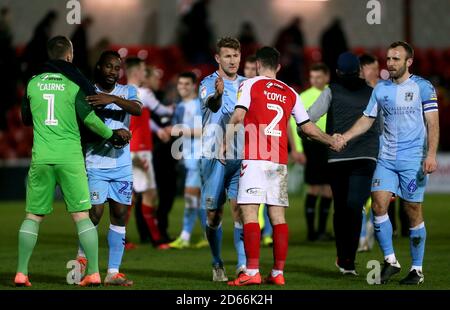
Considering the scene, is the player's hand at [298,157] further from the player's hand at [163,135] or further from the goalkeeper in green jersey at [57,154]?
the goalkeeper in green jersey at [57,154]

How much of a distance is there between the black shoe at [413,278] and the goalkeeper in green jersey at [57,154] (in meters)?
2.96

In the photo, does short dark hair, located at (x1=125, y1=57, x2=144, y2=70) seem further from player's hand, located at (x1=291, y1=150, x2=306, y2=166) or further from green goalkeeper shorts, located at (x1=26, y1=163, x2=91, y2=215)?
green goalkeeper shorts, located at (x1=26, y1=163, x2=91, y2=215)

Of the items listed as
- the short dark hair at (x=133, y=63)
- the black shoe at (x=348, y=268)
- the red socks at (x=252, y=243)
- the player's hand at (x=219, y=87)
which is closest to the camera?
the red socks at (x=252, y=243)

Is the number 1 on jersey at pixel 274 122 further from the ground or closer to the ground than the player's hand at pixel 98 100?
closer to the ground

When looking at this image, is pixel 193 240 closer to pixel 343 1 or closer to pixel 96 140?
pixel 96 140

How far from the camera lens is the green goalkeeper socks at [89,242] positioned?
9.97 m

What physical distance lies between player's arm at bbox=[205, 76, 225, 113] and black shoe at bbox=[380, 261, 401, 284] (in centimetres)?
229

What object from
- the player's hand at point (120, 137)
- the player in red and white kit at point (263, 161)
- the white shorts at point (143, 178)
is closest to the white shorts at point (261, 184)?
the player in red and white kit at point (263, 161)

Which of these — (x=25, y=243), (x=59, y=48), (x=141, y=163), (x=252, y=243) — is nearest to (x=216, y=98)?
(x=252, y=243)

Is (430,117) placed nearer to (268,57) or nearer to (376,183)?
(376,183)

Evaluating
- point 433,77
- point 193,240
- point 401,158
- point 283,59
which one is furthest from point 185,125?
point 433,77

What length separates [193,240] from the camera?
52.9 feet

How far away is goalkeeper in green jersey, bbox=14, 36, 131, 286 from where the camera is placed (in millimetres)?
9922

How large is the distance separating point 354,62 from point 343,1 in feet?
62.2
